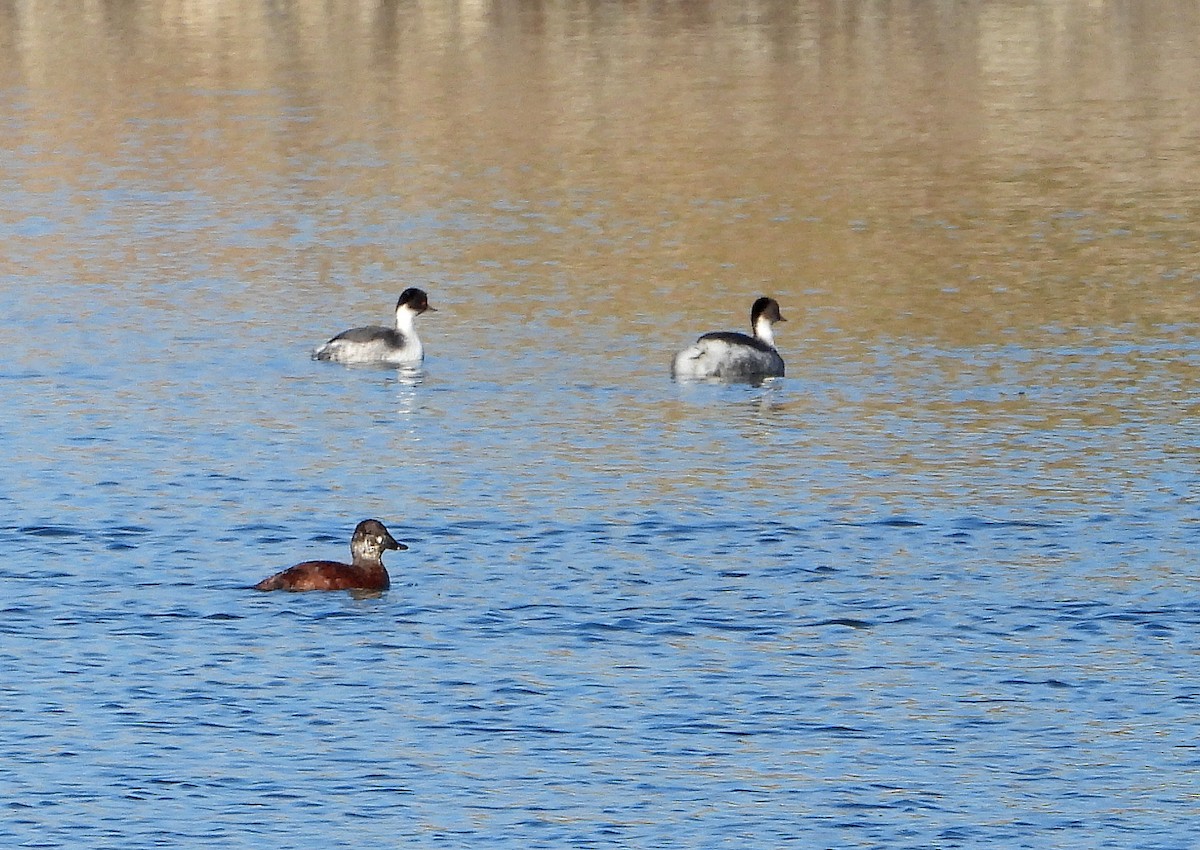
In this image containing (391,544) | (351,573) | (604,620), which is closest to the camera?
(604,620)

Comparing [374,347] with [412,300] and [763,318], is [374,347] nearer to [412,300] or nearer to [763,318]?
[412,300]

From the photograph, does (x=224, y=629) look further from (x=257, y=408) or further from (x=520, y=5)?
(x=520, y=5)

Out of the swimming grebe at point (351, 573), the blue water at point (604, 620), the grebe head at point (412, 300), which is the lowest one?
the blue water at point (604, 620)

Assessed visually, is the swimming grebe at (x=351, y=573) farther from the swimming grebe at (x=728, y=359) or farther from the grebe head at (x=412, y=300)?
the grebe head at (x=412, y=300)

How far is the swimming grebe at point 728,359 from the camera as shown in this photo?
29.0 metres

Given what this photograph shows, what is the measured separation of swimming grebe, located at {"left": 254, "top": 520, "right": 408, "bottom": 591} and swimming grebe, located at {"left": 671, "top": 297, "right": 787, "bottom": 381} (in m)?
9.80

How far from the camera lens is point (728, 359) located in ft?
95.3

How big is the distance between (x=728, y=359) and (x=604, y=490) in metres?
5.96

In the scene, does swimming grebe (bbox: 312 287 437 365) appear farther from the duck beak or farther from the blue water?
the duck beak

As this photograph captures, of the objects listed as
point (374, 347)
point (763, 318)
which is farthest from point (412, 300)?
point (763, 318)

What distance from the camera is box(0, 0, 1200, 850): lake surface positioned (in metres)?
15.7

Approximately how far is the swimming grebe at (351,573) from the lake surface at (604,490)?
152 mm

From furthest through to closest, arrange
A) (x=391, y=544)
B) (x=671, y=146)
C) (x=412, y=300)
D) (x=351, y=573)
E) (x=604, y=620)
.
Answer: (x=671, y=146)
(x=412, y=300)
(x=391, y=544)
(x=351, y=573)
(x=604, y=620)

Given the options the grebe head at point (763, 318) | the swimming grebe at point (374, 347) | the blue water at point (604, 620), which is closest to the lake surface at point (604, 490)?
the blue water at point (604, 620)
